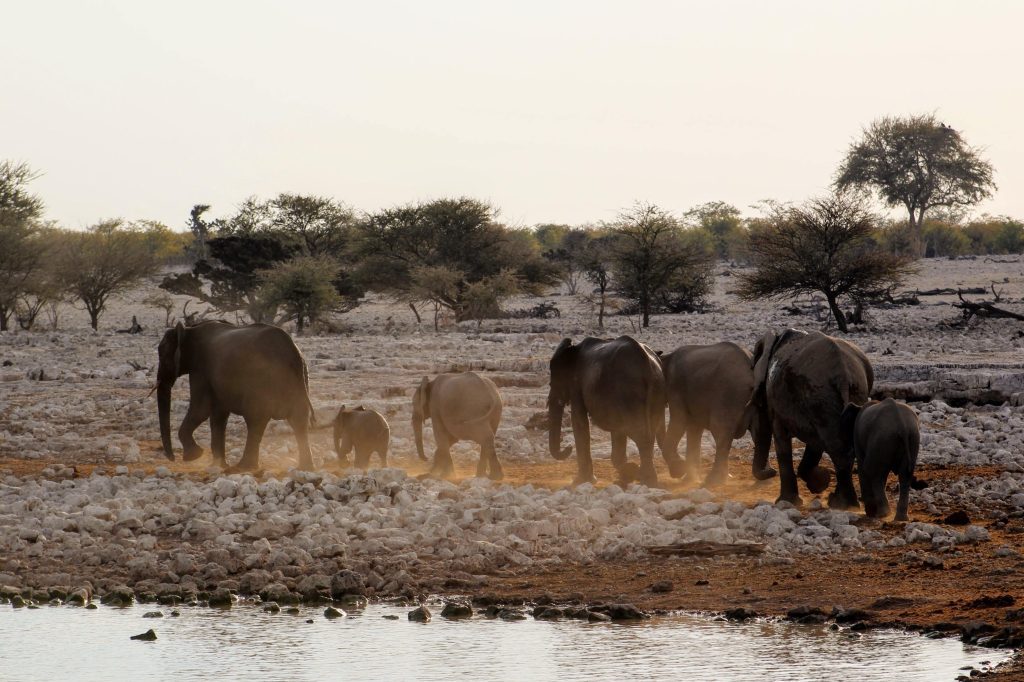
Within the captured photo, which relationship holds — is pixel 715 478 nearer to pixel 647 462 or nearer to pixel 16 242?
pixel 647 462

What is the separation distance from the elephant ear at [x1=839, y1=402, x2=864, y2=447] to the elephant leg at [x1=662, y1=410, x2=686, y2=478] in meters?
3.11

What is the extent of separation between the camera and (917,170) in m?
69.7

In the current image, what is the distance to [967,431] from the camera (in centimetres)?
1797

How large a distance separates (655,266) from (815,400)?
112 ft

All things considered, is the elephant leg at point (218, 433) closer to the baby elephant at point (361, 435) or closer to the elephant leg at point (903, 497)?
the baby elephant at point (361, 435)

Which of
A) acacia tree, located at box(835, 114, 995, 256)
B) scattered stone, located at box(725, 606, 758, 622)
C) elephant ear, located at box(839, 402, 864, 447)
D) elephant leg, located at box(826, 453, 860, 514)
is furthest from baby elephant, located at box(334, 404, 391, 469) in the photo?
acacia tree, located at box(835, 114, 995, 256)

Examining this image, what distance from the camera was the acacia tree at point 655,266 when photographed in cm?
4641

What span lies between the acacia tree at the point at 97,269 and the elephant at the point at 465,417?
35.0m

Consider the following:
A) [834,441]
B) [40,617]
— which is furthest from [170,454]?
[834,441]

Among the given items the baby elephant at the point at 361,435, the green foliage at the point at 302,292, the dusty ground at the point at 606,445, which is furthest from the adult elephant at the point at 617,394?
the green foliage at the point at 302,292

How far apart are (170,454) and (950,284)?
40.4m

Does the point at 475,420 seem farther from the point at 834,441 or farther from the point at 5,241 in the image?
the point at 5,241

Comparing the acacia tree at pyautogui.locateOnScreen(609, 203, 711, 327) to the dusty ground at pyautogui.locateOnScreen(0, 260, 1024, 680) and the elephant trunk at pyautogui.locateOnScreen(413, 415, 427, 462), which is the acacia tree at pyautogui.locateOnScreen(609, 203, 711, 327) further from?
the elephant trunk at pyautogui.locateOnScreen(413, 415, 427, 462)

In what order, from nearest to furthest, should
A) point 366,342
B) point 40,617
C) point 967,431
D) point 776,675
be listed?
point 776,675 < point 40,617 < point 967,431 < point 366,342
